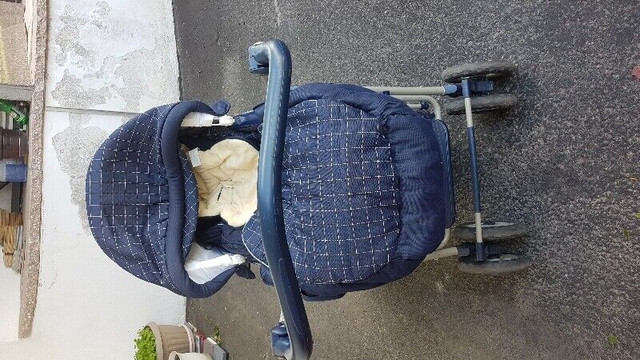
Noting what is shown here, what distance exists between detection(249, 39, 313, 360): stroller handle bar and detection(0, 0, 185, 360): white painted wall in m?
1.63

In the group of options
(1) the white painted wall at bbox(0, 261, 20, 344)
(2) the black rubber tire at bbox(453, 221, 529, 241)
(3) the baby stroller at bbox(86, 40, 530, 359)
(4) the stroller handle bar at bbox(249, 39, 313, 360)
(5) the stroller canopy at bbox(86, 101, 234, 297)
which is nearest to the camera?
(4) the stroller handle bar at bbox(249, 39, 313, 360)

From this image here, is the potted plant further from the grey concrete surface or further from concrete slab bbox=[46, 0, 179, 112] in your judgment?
concrete slab bbox=[46, 0, 179, 112]

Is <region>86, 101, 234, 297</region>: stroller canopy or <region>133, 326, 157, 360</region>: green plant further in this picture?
<region>133, 326, 157, 360</region>: green plant

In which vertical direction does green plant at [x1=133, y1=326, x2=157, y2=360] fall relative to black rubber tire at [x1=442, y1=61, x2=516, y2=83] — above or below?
below

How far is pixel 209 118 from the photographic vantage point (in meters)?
1.10

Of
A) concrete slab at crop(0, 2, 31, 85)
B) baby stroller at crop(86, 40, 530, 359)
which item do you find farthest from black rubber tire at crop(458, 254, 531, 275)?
concrete slab at crop(0, 2, 31, 85)

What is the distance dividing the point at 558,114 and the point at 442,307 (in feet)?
1.95

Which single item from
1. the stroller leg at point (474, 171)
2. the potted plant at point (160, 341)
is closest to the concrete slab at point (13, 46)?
the potted plant at point (160, 341)

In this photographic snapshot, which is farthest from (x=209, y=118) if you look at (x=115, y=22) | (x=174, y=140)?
(x=115, y=22)

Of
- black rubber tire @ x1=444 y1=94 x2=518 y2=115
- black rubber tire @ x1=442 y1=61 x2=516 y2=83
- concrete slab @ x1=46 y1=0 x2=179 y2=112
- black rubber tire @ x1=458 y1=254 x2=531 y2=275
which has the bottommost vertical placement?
black rubber tire @ x1=458 y1=254 x2=531 y2=275

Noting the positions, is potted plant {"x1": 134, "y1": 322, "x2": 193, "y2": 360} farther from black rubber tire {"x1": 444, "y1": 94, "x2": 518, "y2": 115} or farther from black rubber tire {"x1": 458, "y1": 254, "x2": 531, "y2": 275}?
black rubber tire {"x1": 444, "y1": 94, "x2": 518, "y2": 115}

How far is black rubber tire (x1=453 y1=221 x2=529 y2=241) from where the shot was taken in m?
1.17

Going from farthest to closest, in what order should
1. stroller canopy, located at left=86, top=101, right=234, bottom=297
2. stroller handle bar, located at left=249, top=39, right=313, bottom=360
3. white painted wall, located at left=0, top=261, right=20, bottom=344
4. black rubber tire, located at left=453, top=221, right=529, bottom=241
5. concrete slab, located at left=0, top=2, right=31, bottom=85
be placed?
1. white painted wall, located at left=0, top=261, right=20, bottom=344
2. concrete slab, located at left=0, top=2, right=31, bottom=85
3. black rubber tire, located at left=453, top=221, right=529, bottom=241
4. stroller canopy, located at left=86, top=101, right=234, bottom=297
5. stroller handle bar, located at left=249, top=39, right=313, bottom=360

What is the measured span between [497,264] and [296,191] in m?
0.49
